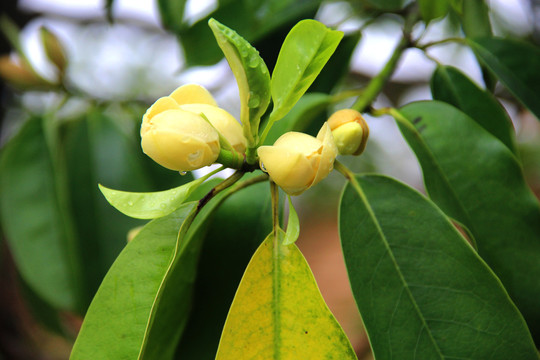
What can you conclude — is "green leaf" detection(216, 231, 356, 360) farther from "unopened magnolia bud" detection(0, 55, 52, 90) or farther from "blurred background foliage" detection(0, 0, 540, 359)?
"unopened magnolia bud" detection(0, 55, 52, 90)

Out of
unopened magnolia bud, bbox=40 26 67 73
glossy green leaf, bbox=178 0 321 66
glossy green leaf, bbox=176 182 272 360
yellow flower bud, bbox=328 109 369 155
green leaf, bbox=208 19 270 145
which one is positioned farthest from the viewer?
unopened magnolia bud, bbox=40 26 67 73

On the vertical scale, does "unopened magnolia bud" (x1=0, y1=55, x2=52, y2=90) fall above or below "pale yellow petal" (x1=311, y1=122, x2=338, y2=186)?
below

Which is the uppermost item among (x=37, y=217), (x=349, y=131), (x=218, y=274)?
(x=349, y=131)

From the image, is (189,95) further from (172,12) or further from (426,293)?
(172,12)

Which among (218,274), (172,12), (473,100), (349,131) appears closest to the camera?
(349,131)

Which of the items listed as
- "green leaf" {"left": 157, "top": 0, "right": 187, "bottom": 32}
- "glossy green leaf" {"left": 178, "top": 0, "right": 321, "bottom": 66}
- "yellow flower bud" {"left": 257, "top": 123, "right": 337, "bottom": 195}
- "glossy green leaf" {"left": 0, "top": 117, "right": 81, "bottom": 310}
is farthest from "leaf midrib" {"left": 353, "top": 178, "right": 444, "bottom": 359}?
"glossy green leaf" {"left": 0, "top": 117, "right": 81, "bottom": 310}

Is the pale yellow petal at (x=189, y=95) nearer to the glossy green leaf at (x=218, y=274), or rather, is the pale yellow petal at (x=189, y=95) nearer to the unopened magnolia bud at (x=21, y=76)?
the glossy green leaf at (x=218, y=274)

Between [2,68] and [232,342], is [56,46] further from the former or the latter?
[232,342]

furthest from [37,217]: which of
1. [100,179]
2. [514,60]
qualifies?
[514,60]
